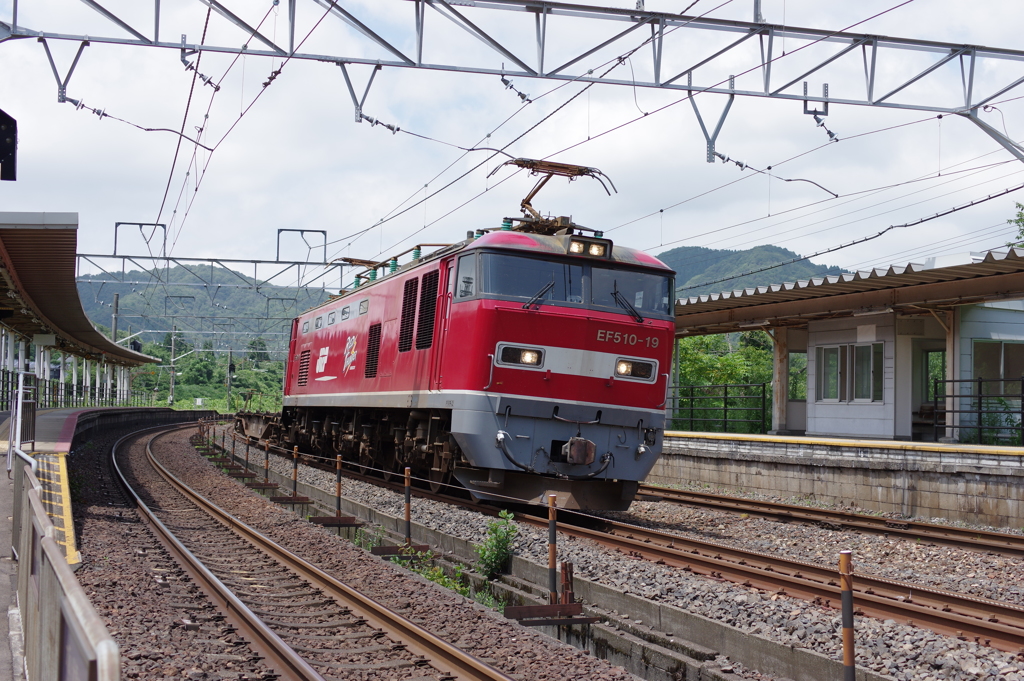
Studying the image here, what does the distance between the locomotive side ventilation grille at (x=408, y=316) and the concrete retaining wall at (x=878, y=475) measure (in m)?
7.37

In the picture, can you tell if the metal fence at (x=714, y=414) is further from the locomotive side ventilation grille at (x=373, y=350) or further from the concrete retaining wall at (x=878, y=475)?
the locomotive side ventilation grille at (x=373, y=350)

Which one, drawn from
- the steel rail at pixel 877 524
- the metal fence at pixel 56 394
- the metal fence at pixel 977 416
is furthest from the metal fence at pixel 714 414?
the metal fence at pixel 56 394

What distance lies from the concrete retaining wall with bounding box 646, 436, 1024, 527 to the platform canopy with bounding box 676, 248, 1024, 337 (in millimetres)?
3146

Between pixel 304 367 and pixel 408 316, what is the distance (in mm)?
9076

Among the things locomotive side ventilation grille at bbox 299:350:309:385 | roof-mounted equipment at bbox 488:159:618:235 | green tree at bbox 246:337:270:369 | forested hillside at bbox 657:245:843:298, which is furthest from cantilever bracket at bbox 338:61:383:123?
forested hillside at bbox 657:245:843:298

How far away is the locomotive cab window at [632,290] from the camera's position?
12922 mm

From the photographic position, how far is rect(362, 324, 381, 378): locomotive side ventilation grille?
16.5 metres

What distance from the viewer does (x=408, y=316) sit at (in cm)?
1493

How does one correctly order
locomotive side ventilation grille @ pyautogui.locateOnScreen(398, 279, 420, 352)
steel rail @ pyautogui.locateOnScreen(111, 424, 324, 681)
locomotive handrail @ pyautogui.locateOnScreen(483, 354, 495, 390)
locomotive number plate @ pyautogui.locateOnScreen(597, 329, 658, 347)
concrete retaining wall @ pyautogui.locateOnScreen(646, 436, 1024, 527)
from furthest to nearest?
locomotive side ventilation grille @ pyautogui.locateOnScreen(398, 279, 420, 352), concrete retaining wall @ pyautogui.locateOnScreen(646, 436, 1024, 527), locomotive number plate @ pyautogui.locateOnScreen(597, 329, 658, 347), locomotive handrail @ pyautogui.locateOnScreen(483, 354, 495, 390), steel rail @ pyautogui.locateOnScreen(111, 424, 324, 681)

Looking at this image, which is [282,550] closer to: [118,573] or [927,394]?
[118,573]

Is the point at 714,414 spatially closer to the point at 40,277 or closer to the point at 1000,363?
the point at 1000,363

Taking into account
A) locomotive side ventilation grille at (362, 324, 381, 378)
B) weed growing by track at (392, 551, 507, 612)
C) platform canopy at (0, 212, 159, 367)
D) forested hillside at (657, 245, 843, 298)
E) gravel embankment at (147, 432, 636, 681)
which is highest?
forested hillside at (657, 245, 843, 298)

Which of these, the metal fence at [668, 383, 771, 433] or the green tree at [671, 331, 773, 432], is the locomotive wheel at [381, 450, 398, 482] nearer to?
the green tree at [671, 331, 773, 432]

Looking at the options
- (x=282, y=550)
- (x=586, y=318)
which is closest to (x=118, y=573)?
(x=282, y=550)
